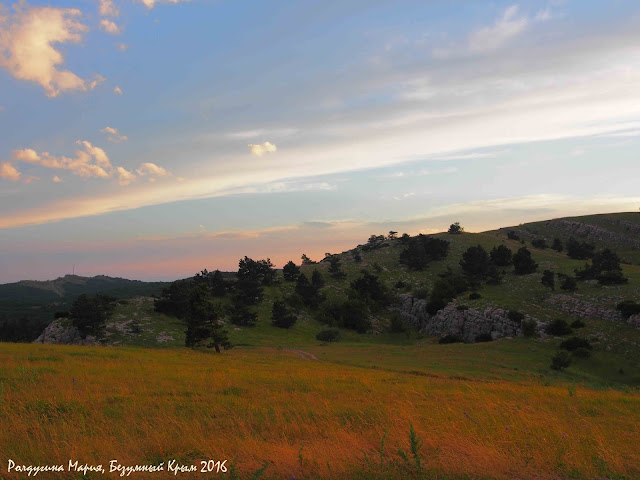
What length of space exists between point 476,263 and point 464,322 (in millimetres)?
24446

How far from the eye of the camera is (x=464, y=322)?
59094 millimetres

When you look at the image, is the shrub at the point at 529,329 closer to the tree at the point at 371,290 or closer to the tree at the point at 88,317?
the tree at the point at 371,290

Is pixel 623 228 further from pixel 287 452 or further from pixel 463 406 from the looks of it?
pixel 287 452

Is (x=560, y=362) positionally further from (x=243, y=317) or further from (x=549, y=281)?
(x=243, y=317)

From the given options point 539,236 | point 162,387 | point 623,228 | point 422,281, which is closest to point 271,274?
point 422,281

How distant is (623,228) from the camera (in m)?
125

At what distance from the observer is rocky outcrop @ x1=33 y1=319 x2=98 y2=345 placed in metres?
49.8

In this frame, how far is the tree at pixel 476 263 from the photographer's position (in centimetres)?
7919

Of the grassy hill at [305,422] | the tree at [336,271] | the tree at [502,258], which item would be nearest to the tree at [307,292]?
the tree at [336,271]

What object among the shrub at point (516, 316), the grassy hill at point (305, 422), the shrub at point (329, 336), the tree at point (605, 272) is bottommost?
the shrub at point (329, 336)

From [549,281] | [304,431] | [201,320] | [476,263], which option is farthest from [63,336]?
[549,281]

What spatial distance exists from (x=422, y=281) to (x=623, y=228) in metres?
86.7

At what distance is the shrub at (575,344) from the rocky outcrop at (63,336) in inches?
2199

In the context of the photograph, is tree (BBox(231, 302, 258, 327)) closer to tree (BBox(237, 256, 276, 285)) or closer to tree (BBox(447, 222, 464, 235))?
tree (BBox(237, 256, 276, 285))
